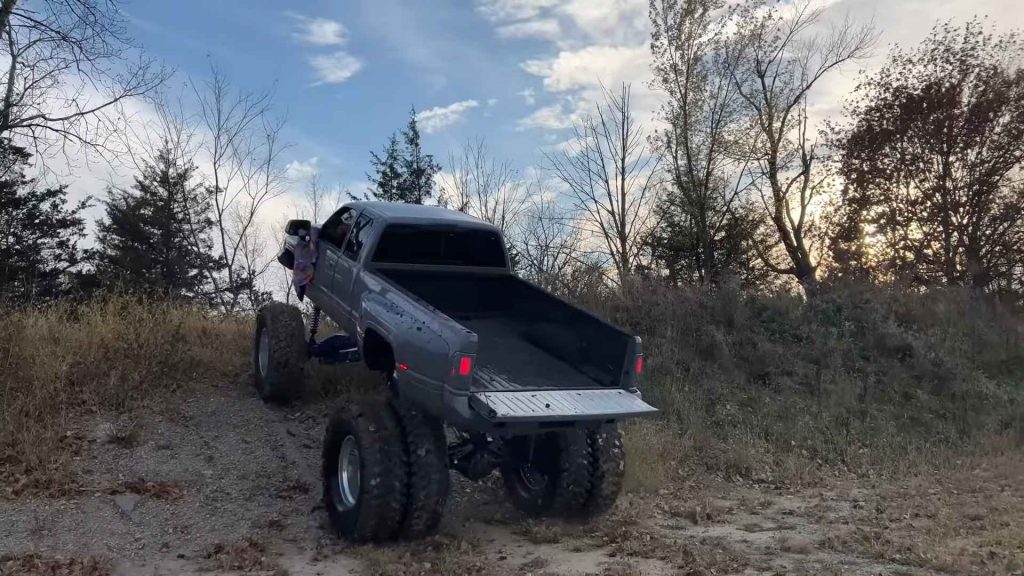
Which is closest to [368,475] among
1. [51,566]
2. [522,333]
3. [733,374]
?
[51,566]

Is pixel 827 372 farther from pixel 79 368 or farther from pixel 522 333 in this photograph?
pixel 79 368

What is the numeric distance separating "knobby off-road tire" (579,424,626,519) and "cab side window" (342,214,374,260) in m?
2.89

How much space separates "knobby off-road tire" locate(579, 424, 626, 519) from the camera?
20.1 ft

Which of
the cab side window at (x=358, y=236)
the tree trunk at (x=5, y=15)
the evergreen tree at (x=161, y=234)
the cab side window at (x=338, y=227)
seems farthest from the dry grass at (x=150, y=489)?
the evergreen tree at (x=161, y=234)

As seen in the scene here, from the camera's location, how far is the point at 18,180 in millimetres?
27328

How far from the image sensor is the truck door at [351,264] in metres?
6.98

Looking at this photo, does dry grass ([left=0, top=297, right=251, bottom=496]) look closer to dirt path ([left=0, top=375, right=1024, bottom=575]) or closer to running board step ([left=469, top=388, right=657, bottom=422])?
dirt path ([left=0, top=375, right=1024, bottom=575])

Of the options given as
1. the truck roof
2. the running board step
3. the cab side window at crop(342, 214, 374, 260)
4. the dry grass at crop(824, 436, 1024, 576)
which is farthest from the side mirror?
the dry grass at crop(824, 436, 1024, 576)

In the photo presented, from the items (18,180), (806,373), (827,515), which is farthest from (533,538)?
(18,180)

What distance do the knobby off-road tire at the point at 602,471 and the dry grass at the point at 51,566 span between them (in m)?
3.63

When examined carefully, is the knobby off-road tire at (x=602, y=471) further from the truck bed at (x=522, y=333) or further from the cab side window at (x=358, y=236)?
the cab side window at (x=358, y=236)

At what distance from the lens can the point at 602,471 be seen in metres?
6.11

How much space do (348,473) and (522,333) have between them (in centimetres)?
223

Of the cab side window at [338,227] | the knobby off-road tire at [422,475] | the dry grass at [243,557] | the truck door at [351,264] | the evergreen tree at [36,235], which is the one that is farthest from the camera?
the evergreen tree at [36,235]
